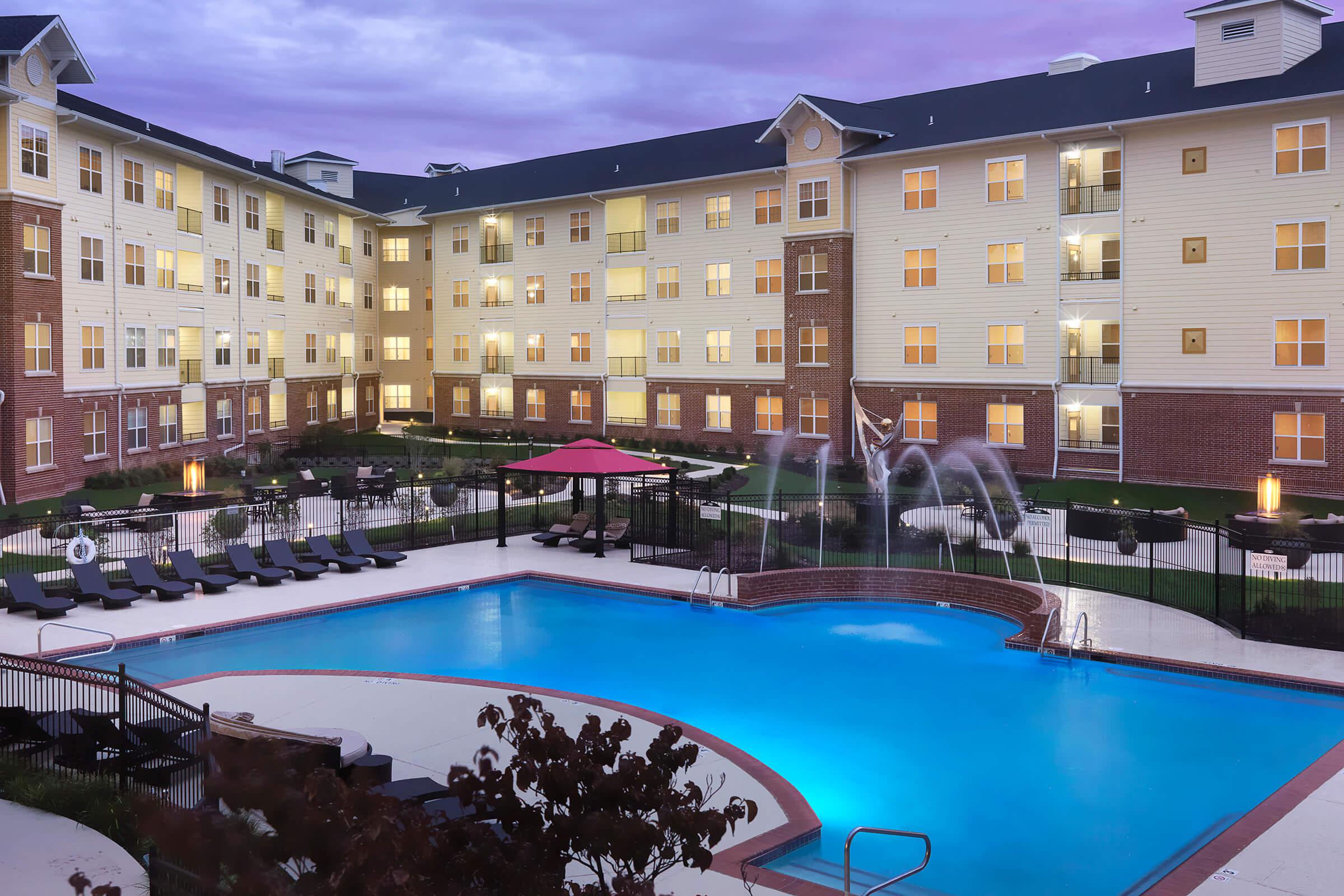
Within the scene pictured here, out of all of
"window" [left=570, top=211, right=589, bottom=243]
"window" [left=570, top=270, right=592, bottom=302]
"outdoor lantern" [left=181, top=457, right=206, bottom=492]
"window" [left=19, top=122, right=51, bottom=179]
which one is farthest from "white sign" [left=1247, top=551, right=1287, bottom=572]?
"window" [left=570, top=211, right=589, bottom=243]

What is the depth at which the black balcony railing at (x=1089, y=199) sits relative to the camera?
38875 mm

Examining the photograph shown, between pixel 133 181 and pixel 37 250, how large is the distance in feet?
23.3

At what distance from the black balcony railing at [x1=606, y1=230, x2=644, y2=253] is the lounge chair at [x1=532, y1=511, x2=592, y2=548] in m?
27.4

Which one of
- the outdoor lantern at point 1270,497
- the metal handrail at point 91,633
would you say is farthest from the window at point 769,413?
the metal handrail at point 91,633

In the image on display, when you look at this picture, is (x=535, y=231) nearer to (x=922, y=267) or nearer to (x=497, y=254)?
(x=497, y=254)

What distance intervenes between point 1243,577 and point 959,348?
2544 cm

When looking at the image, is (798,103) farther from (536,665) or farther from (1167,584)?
(536,665)

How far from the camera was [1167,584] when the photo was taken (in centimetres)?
2266

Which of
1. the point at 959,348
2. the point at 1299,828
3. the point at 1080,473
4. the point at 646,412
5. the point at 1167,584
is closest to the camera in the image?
the point at 1299,828

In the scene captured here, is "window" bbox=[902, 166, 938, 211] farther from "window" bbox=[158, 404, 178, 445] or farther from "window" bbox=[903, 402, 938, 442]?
"window" bbox=[158, 404, 178, 445]

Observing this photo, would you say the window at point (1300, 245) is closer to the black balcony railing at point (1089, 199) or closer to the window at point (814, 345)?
the black balcony railing at point (1089, 199)

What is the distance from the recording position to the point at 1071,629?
1958cm

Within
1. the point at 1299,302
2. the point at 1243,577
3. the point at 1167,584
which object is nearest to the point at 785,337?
the point at 1299,302

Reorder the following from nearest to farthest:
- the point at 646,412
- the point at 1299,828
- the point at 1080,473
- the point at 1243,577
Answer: the point at 1299,828 → the point at 1243,577 → the point at 1080,473 → the point at 646,412
